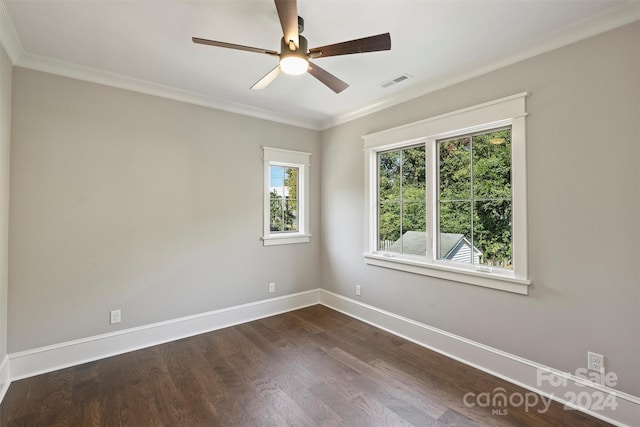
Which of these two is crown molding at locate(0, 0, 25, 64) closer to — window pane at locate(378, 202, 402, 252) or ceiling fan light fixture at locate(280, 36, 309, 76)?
ceiling fan light fixture at locate(280, 36, 309, 76)

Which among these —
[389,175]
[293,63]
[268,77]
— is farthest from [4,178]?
[389,175]

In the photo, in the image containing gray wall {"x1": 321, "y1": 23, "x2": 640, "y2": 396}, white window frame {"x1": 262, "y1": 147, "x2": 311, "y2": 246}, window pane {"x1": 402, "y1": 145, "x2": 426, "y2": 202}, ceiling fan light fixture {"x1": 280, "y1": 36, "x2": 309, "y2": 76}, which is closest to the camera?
ceiling fan light fixture {"x1": 280, "y1": 36, "x2": 309, "y2": 76}

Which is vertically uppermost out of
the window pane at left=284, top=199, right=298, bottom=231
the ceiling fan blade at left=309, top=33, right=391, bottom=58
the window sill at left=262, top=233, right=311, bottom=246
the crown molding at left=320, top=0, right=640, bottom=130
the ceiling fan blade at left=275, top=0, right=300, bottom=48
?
the crown molding at left=320, top=0, right=640, bottom=130

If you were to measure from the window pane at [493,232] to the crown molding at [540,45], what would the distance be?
3.85 ft

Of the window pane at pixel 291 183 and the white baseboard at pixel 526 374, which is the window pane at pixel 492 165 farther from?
the window pane at pixel 291 183

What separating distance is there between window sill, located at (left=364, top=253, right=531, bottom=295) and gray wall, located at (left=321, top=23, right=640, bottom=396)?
0.23 feet

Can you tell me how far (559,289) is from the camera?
86.0 inches

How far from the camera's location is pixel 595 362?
2.02 m

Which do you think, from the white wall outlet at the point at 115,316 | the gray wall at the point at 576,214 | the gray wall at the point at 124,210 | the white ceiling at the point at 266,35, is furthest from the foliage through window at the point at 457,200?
the white wall outlet at the point at 115,316

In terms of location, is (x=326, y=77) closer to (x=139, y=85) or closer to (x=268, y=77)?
(x=268, y=77)

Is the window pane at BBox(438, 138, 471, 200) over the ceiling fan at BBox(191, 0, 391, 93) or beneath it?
beneath

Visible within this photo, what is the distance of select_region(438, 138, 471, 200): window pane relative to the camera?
2.81 m

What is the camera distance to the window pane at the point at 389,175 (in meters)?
3.50

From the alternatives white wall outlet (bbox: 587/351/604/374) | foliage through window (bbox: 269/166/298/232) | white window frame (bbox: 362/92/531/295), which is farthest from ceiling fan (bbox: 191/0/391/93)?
white wall outlet (bbox: 587/351/604/374)
